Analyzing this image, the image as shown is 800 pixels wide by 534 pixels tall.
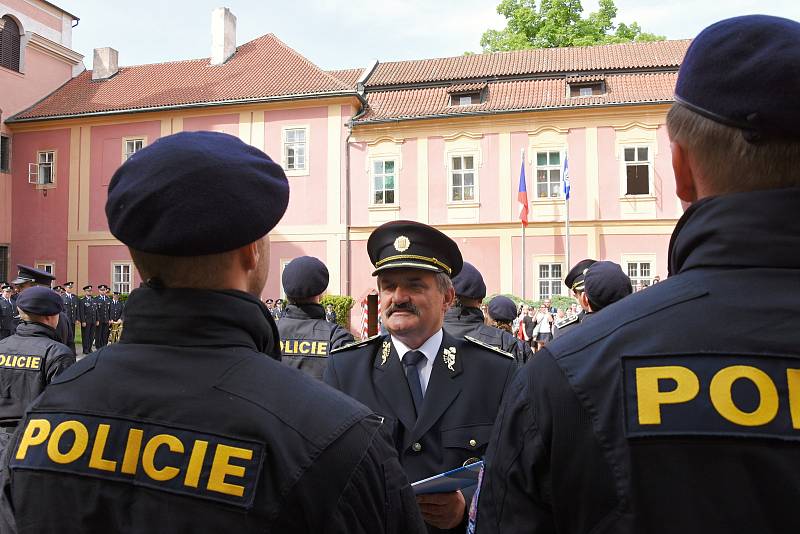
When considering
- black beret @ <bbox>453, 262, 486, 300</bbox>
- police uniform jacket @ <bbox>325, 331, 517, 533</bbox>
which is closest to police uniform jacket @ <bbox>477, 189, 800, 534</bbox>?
police uniform jacket @ <bbox>325, 331, 517, 533</bbox>

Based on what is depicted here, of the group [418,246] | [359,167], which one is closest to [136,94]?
[359,167]

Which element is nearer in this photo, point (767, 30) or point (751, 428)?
point (751, 428)

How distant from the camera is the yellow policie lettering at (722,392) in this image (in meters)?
1.13

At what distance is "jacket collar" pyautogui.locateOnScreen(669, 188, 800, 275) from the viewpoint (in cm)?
118

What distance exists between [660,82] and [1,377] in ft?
77.8

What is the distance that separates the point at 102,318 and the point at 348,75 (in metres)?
14.6

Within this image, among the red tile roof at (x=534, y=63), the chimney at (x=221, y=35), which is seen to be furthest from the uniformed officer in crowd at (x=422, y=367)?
the chimney at (x=221, y=35)

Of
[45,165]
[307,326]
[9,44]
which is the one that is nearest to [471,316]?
[307,326]

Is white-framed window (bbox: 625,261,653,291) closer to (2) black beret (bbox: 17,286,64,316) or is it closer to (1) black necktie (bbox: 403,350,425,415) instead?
(2) black beret (bbox: 17,286,64,316)

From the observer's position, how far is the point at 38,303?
555 cm

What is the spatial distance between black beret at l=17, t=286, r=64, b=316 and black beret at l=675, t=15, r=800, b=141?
5606mm

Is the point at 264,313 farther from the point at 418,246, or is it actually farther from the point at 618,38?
the point at 618,38

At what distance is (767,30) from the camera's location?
1237mm

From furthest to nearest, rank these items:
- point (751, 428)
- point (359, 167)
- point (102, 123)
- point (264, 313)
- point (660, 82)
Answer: point (102, 123) → point (359, 167) → point (660, 82) → point (264, 313) → point (751, 428)
